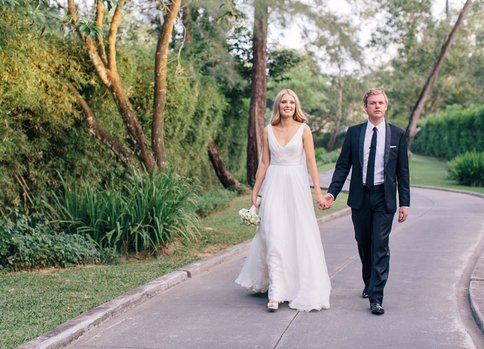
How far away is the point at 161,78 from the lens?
501 inches

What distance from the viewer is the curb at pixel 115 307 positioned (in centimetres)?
574

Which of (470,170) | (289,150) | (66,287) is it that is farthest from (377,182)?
(470,170)


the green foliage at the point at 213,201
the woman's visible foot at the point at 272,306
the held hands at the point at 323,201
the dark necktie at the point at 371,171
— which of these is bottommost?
the green foliage at the point at 213,201

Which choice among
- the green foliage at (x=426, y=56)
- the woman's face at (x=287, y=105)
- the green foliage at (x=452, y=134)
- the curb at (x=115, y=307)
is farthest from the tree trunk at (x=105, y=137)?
the green foliage at (x=452, y=134)

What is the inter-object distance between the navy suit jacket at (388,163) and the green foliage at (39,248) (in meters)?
4.32

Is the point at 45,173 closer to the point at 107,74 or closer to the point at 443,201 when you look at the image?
the point at 107,74

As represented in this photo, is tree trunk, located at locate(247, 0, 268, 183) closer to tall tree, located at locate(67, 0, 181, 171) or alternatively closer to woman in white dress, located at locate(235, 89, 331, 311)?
tall tree, located at locate(67, 0, 181, 171)

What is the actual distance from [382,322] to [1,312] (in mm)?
3441

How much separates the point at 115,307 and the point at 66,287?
4.66ft

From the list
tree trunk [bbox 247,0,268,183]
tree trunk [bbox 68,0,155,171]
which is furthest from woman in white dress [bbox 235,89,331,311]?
tree trunk [bbox 247,0,268,183]

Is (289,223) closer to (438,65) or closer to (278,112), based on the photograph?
(278,112)

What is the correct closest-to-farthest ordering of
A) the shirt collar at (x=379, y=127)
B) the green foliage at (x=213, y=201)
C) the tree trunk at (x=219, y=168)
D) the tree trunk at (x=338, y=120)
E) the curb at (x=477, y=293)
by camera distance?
the curb at (x=477, y=293), the shirt collar at (x=379, y=127), the green foliage at (x=213, y=201), the tree trunk at (x=219, y=168), the tree trunk at (x=338, y=120)

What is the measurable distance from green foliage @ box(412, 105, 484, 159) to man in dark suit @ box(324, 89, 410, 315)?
30.5 m

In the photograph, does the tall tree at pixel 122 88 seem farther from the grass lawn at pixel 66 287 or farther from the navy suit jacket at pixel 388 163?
the navy suit jacket at pixel 388 163
